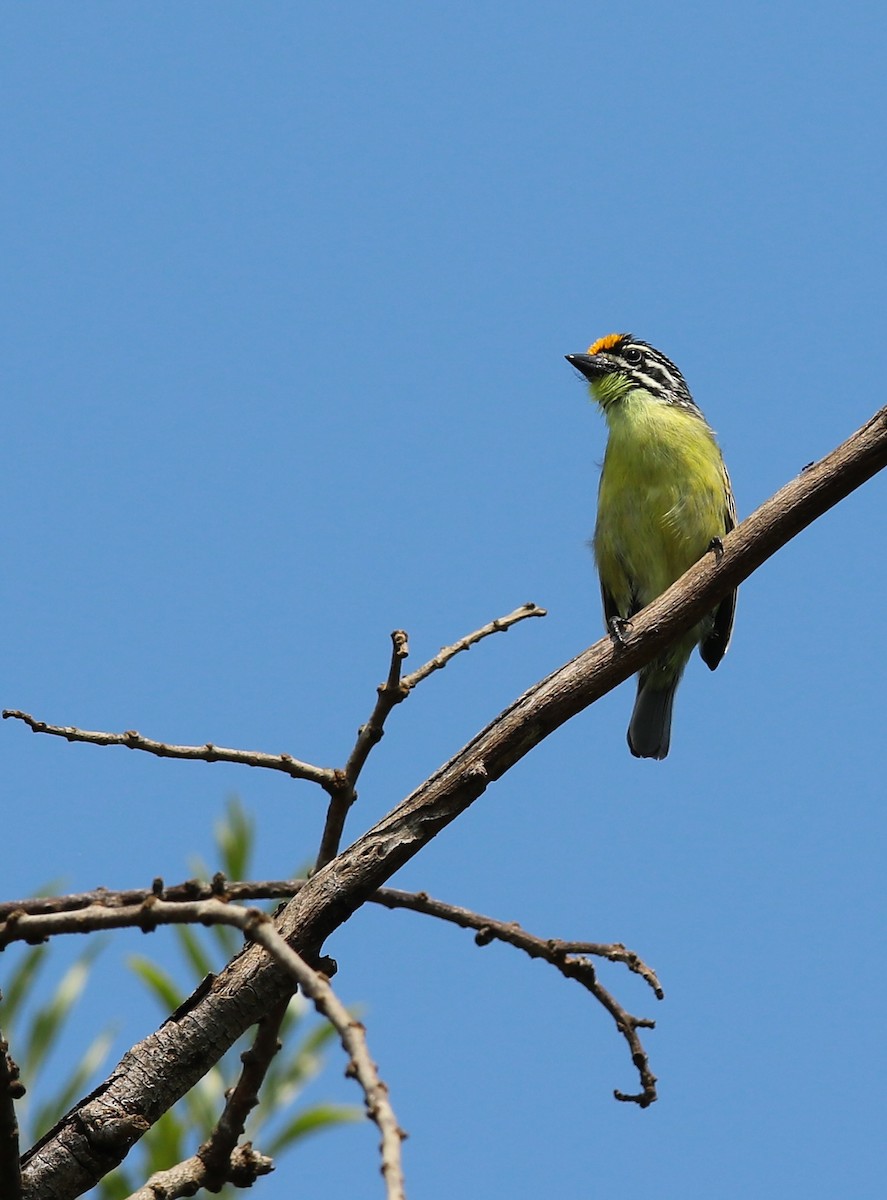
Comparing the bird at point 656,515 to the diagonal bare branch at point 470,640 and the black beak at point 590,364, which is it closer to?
the black beak at point 590,364

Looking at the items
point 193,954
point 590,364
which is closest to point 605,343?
point 590,364

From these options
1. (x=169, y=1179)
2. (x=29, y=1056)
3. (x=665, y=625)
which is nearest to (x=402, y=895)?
(x=169, y=1179)

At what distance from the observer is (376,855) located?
269cm

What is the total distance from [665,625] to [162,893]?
5.21 ft

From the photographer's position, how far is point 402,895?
2.75 m

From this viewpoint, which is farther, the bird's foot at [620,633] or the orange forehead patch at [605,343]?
the orange forehead patch at [605,343]

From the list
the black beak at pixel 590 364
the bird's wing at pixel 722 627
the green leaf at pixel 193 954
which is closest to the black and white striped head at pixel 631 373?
the black beak at pixel 590 364

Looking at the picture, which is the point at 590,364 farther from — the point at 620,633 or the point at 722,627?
the point at 620,633

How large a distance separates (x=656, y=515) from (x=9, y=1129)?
4.08 meters

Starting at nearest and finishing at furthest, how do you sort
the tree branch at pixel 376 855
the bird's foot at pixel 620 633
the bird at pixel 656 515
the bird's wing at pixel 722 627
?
the tree branch at pixel 376 855 → the bird's foot at pixel 620 633 → the bird at pixel 656 515 → the bird's wing at pixel 722 627

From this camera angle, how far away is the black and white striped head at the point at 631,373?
634 centimetres

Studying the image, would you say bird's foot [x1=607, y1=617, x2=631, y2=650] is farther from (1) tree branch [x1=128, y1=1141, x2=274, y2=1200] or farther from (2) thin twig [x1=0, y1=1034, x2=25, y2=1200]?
(2) thin twig [x1=0, y1=1034, x2=25, y2=1200]

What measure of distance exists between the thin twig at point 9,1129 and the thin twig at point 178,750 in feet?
2.00

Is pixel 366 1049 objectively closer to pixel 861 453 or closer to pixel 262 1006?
pixel 262 1006
